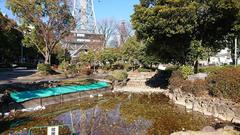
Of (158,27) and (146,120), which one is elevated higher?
(158,27)

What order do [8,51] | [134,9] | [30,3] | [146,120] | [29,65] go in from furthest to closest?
[29,65] < [8,51] < [30,3] < [134,9] < [146,120]

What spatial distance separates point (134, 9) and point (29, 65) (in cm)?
3749

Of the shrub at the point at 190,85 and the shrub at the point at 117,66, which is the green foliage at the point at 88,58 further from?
the shrub at the point at 190,85

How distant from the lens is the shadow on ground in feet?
92.6

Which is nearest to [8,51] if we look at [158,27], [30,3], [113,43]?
[30,3]

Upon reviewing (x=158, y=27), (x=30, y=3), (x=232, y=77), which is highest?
(x=30, y=3)

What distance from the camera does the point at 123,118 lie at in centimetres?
1449

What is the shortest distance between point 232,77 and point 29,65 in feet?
155

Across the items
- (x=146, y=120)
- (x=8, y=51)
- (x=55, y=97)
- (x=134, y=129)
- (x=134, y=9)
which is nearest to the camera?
(x=134, y=129)

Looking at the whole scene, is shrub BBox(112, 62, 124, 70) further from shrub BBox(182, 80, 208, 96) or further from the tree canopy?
shrub BBox(182, 80, 208, 96)

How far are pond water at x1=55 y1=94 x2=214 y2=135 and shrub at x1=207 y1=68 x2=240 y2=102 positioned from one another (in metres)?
1.56

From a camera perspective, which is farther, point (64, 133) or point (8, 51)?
point (8, 51)

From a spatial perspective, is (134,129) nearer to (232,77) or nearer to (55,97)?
(232,77)

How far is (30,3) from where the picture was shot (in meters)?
29.3
